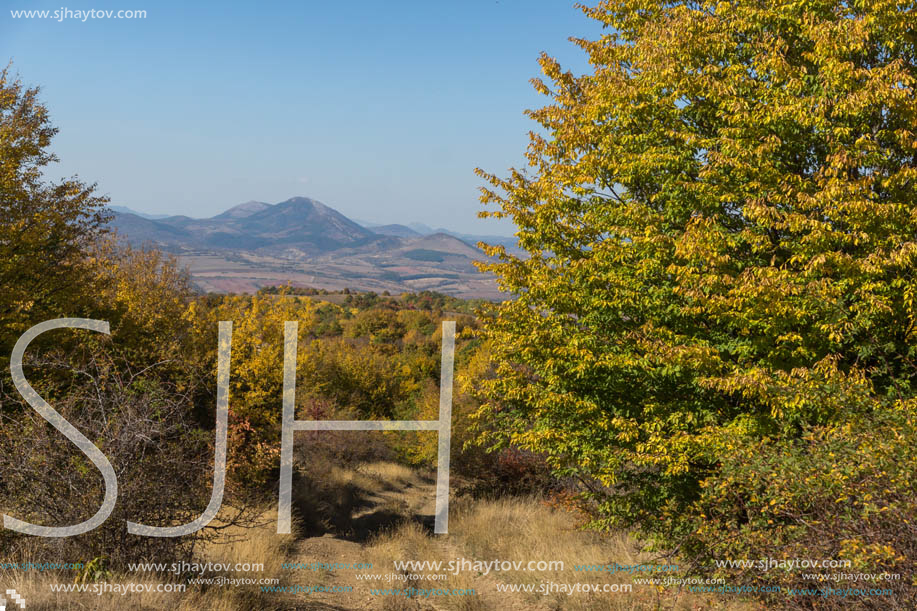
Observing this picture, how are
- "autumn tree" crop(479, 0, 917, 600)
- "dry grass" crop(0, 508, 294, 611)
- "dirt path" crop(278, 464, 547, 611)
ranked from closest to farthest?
"dry grass" crop(0, 508, 294, 611) < "autumn tree" crop(479, 0, 917, 600) < "dirt path" crop(278, 464, 547, 611)

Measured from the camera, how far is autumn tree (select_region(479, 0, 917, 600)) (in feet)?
24.5

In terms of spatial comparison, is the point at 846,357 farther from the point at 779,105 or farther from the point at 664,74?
the point at 664,74

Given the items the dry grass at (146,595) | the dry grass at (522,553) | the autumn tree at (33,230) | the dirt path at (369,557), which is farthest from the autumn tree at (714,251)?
the autumn tree at (33,230)

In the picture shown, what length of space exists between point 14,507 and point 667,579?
841 cm

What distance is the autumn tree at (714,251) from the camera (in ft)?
24.5

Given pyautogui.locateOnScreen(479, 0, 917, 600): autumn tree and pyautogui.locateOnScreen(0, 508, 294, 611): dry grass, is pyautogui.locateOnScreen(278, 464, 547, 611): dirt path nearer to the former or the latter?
pyautogui.locateOnScreen(0, 508, 294, 611): dry grass

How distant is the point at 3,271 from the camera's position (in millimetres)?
13297

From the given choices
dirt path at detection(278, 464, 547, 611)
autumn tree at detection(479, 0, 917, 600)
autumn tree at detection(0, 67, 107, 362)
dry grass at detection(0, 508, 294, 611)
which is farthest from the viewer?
autumn tree at detection(0, 67, 107, 362)

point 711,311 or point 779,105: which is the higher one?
point 779,105

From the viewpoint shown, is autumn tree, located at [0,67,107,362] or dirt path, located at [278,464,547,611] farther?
autumn tree, located at [0,67,107,362]

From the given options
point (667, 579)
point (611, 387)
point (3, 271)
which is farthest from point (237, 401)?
point (667, 579)

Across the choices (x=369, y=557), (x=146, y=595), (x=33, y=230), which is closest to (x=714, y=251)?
(x=146, y=595)

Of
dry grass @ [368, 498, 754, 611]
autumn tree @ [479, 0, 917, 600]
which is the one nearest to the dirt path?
dry grass @ [368, 498, 754, 611]

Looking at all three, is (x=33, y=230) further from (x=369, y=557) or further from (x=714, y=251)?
(x=714, y=251)
